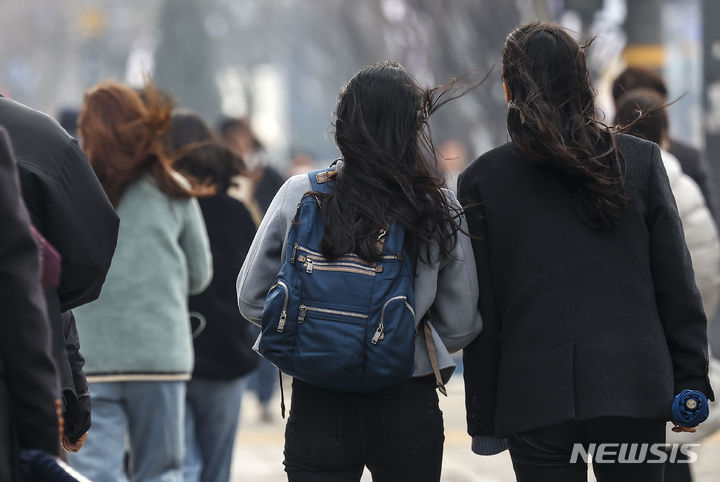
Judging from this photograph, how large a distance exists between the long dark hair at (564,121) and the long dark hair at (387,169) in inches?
8.6

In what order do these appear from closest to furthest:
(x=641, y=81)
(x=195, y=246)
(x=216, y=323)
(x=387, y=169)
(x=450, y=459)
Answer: (x=387, y=169)
(x=195, y=246)
(x=216, y=323)
(x=641, y=81)
(x=450, y=459)

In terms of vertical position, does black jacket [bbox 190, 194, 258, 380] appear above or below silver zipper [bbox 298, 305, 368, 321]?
below

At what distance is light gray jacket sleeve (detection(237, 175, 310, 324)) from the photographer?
3975 mm

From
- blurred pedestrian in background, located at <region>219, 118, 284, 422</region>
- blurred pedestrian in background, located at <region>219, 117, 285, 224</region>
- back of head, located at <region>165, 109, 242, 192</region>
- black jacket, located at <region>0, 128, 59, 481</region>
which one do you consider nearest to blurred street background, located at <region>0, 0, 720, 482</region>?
blurred pedestrian in background, located at <region>219, 118, 284, 422</region>

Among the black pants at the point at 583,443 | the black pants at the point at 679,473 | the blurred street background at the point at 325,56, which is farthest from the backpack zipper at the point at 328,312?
the black pants at the point at 679,473

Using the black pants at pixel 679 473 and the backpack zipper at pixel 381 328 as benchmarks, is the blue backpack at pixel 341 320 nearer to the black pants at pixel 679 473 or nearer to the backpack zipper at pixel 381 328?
the backpack zipper at pixel 381 328

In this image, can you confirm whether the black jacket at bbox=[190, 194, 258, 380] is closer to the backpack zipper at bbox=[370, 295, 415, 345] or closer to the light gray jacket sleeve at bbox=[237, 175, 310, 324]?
the light gray jacket sleeve at bbox=[237, 175, 310, 324]

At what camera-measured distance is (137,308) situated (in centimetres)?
→ 560

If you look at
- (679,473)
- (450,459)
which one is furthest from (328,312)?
(450,459)

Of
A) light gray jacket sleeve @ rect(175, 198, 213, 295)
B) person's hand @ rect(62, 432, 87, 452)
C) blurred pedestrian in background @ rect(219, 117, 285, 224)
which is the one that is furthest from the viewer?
blurred pedestrian in background @ rect(219, 117, 285, 224)

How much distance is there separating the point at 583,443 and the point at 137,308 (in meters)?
2.30

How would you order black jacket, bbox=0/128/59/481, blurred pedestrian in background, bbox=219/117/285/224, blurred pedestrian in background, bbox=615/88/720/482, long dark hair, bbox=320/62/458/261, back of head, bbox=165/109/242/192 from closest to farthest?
black jacket, bbox=0/128/59/481, long dark hair, bbox=320/62/458/261, blurred pedestrian in background, bbox=615/88/720/482, back of head, bbox=165/109/242/192, blurred pedestrian in background, bbox=219/117/285/224

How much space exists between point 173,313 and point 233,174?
0.97m

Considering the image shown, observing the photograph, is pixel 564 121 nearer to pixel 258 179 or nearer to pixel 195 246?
pixel 195 246
